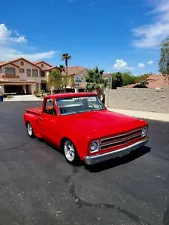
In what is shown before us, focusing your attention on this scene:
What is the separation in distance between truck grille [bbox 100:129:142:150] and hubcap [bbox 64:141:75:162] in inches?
35.4

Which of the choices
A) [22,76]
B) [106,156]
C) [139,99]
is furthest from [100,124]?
[22,76]

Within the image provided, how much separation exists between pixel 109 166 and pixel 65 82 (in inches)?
1433

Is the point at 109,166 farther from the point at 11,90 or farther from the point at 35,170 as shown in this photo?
the point at 11,90

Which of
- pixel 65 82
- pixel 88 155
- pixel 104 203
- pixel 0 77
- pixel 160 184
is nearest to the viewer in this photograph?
pixel 104 203

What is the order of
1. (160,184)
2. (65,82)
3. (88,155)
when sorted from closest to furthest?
(160,184) → (88,155) → (65,82)

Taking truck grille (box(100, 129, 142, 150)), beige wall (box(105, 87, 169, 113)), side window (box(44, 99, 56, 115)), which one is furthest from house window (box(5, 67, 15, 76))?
truck grille (box(100, 129, 142, 150))

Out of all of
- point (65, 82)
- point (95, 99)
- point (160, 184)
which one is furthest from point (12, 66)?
point (160, 184)

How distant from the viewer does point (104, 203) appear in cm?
311

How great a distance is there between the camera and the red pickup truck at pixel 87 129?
13.0 ft

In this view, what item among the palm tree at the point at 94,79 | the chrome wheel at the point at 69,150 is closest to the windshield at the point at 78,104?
the chrome wheel at the point at 69,150

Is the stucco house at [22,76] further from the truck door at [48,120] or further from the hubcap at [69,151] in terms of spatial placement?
the hubcap at [69,151]

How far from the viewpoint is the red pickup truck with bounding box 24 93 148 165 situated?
3.97 m

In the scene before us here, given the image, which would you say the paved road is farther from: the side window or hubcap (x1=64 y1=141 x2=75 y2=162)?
the side window

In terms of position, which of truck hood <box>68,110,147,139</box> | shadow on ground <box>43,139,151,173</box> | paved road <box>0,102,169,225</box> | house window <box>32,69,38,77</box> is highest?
house window <box>32,69,38,77</box>
